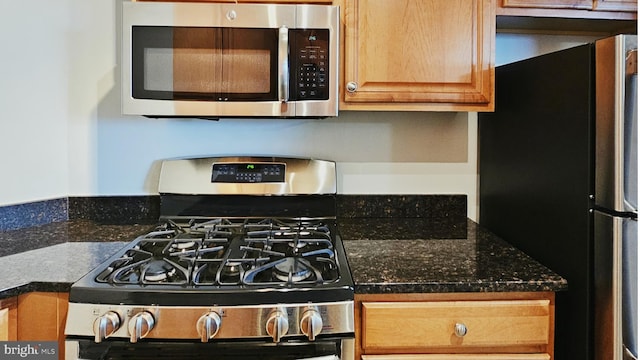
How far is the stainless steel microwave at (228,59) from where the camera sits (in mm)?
1354

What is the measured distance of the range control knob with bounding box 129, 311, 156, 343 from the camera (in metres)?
0.95

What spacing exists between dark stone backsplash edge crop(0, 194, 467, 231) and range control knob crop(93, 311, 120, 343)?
2.43 feet

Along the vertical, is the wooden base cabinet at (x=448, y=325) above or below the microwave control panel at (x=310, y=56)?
below

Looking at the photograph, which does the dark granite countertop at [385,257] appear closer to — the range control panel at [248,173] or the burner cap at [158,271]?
the burner cap at [158,271]

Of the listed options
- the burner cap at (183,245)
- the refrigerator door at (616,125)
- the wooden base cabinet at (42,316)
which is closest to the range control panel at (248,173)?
the burner cap at (183,245)

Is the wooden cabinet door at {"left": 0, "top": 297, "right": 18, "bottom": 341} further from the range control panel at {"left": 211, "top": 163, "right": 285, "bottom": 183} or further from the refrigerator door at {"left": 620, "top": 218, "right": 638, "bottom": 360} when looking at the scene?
the refrigerator door at {"left": 620, "top": 218, "right": 638, "bottom": 360}

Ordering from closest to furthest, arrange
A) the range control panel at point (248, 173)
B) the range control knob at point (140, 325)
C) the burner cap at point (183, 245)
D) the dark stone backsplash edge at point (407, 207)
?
the range control knob at point (140, 325) → the burner cap at point (183, 245) → the range control panel at point (248, 173) → the dark stone backsplash edge at point (407, 207)

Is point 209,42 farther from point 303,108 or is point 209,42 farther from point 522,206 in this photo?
point 522,206

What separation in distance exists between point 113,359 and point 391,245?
788 mm

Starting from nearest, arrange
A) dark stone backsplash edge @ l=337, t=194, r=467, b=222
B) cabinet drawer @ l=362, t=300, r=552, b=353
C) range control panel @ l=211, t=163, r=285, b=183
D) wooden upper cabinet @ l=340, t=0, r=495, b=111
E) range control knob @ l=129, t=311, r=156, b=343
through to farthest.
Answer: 1. range control knob @ l=129, t=311, r=156, b=343
2. cabinet drawer @ l=362, t=300, r=552, b=353
3. wooden upper cabinet @ l=340, t=0, r=495, b=111
4. range control panel @ l=211, t=163, r=285, b=183
5. dark stone backsplash edge @ l=337, t=194, r=467, b=222

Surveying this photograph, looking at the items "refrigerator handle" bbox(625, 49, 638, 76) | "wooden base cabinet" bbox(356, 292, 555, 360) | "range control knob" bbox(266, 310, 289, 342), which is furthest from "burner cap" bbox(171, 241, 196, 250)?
"refrigerator handle" bbox(625, 49, 638, 76)

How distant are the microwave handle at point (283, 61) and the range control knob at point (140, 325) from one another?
72 cm

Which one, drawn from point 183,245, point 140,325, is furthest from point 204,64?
point 140,325

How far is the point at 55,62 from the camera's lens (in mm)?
1627
